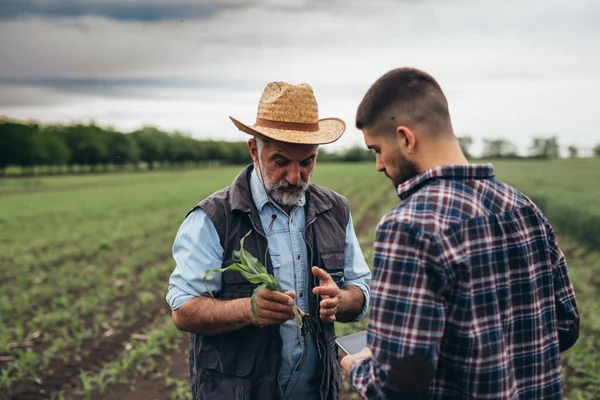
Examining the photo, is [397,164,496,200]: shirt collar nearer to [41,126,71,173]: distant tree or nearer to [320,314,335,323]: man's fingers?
[320,314,335,323]: man's fingers

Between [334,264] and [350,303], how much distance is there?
232 mm

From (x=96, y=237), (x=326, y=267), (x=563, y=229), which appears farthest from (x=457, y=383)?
(x=563, y=229)

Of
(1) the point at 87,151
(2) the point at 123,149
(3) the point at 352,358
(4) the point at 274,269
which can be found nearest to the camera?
(3) the point at 352,358

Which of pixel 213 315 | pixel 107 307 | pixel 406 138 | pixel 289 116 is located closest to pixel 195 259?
pixel 213 315

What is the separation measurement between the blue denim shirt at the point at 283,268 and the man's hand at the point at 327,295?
230 mm

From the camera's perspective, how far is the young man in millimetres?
1649

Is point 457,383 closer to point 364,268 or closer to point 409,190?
point 409,190

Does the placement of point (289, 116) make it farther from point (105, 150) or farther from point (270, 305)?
point (105, 150)

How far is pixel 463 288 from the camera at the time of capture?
5.52 ft

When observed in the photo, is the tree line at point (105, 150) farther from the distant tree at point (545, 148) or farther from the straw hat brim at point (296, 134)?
the straw hat brim at point (296, 134)

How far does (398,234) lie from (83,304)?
721 centimetres

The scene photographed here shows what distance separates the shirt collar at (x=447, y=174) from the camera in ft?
5.88

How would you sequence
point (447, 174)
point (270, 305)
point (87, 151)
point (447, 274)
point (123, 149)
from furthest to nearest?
point (123, 149)
point (87, 151)
point (270, 305)
point (447, 174)
point (447, 274)

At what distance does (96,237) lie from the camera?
13742mm
